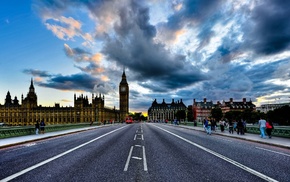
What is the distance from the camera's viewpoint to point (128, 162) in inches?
379

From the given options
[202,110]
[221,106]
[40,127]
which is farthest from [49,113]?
[40,127]

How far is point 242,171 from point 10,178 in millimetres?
7714

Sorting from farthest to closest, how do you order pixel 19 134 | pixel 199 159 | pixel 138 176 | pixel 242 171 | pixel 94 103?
pixel 94 103 < pixel 19 134 < pixel 199 159 < pixel 242 171 < pixel 138 176

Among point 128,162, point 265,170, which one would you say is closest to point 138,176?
point 128,162

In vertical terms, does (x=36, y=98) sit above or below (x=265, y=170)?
above

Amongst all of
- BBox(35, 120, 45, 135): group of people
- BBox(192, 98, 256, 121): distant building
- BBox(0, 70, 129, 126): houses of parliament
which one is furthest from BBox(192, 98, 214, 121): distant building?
BBox(35, 120, 45, 135): group of people

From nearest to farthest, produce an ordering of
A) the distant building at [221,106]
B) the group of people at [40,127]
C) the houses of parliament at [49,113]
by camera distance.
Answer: the group of people at [40,127]
the houses of parliament at [49,113]
the distant building at [221,106]

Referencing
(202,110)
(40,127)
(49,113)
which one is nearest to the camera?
(40,127)

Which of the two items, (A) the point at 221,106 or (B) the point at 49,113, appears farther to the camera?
(A) the point at 221,106

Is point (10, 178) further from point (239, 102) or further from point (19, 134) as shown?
point (239, 102)

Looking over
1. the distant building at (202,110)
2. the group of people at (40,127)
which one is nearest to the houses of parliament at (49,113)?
the distant building at (202,110)

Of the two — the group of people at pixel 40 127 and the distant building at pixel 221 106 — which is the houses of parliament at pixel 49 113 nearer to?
the distant building at pixel 221 106

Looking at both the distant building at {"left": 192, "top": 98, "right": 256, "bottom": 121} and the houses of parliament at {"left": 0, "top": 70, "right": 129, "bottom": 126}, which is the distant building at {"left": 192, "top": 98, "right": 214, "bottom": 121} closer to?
the distant building at {"left": 192, "top": 98, "right": 256, "bottom": 121}

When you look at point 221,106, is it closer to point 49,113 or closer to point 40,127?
point 49,113
